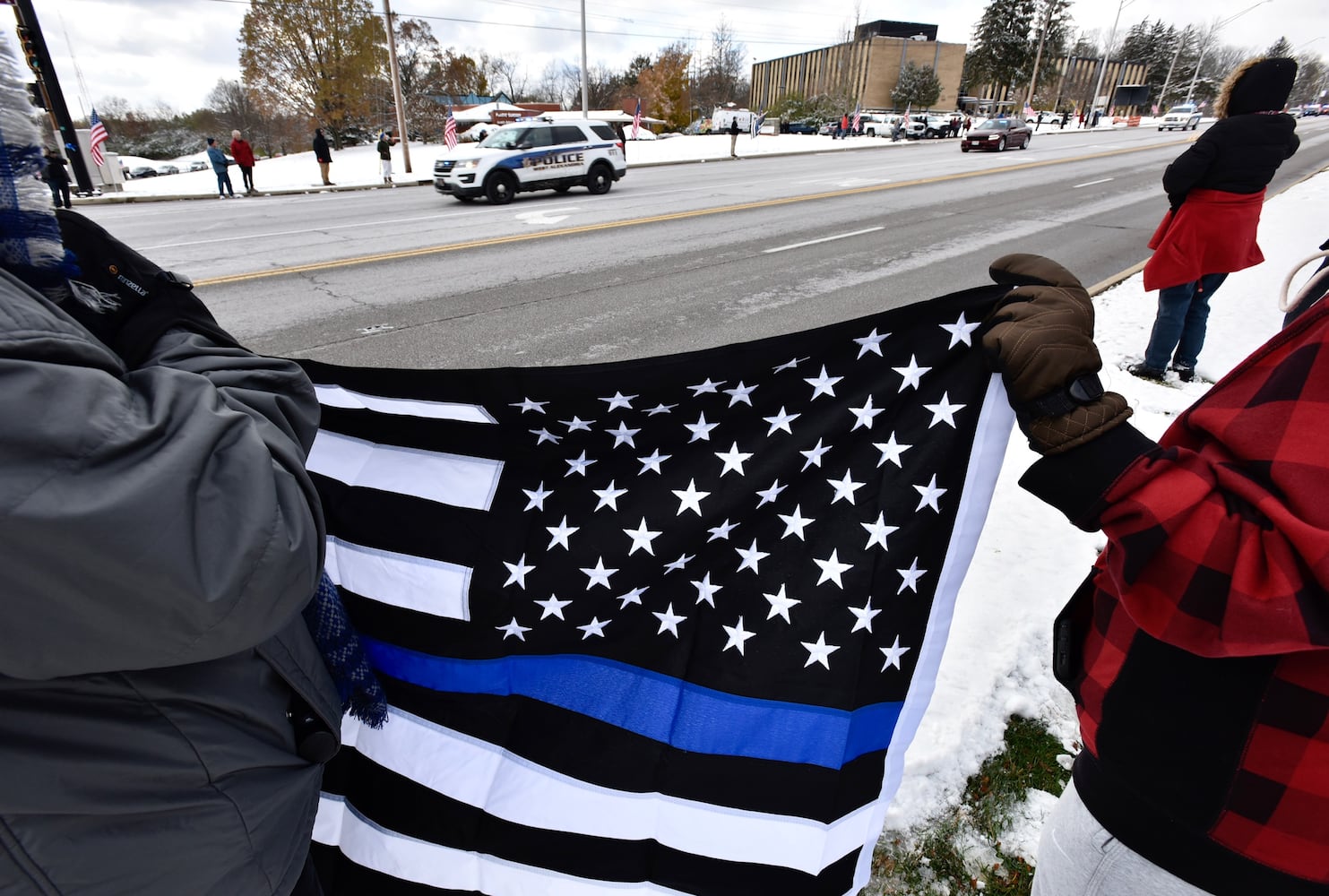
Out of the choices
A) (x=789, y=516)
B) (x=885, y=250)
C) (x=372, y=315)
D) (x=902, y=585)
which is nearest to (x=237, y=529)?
(x=789, y=516)

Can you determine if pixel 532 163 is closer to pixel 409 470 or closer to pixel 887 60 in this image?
pixel 409 470

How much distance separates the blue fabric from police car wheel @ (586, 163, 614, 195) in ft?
57.6

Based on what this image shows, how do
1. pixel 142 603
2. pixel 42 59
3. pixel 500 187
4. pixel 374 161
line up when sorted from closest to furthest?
1. pixel 142 603
2. pixel 42 59
3. pixel 500 187
4. pixel 374 161

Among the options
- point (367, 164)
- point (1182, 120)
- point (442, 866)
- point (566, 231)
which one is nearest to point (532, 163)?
point (566, 231)

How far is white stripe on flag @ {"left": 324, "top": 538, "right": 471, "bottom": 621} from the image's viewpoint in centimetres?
180

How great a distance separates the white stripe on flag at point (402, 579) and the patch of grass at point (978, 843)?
1.43 meters

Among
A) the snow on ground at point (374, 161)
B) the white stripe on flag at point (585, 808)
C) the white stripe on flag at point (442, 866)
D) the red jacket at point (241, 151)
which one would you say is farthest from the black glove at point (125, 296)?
the red jacket at point (241, 151)

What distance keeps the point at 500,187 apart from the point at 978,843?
53.7 feet

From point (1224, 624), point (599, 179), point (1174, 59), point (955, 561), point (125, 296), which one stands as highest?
point (1174, 59)

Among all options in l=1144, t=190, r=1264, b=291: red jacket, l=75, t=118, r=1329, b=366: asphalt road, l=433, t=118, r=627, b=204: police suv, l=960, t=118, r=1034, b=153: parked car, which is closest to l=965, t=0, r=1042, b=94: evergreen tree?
l=960, t=118, r=1034, b=153: parked car

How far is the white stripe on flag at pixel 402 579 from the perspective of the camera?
1.80 meters

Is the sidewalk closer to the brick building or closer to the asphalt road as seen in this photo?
the asphalt road

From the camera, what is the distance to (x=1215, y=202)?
479 centimetres

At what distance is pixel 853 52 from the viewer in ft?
261
